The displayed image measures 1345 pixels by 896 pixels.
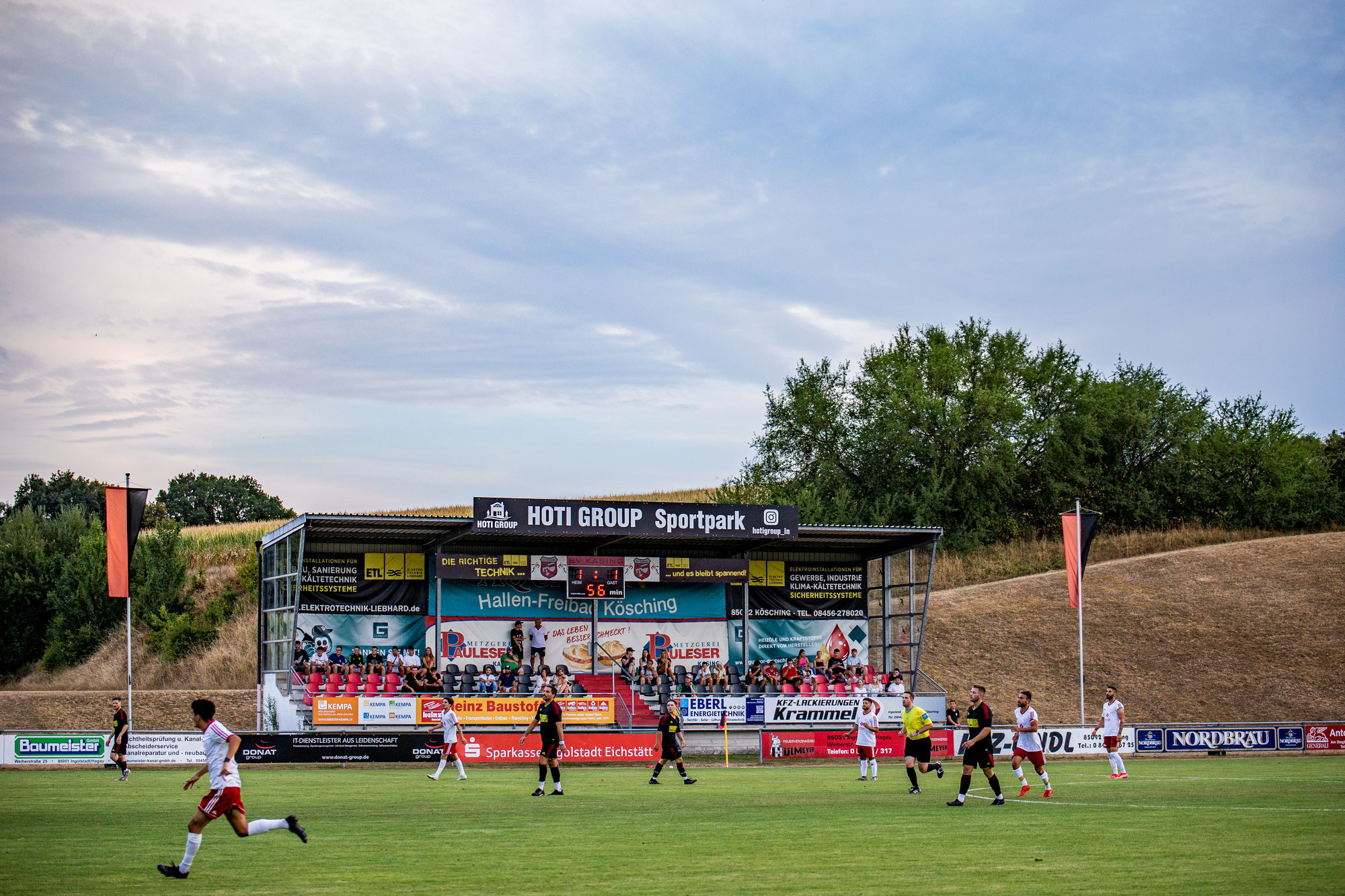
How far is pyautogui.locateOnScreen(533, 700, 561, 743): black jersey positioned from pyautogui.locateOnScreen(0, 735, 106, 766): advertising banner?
643 inches

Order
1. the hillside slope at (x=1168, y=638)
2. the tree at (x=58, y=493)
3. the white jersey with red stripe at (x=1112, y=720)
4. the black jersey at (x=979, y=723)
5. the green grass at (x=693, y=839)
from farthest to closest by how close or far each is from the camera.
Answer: the tree at (x=58, y=493)
the hillside slope at (x=1168, y=638)
the white jersey with red stripe at (x=1112, y=720)
the black jersey at (x=979, y=723)
the green grass at (x=693, y=839)

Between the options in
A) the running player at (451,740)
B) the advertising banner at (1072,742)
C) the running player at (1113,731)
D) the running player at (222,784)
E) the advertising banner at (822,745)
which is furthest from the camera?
the advertising banner at (1072,742)

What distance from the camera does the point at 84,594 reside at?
5731 centimetres

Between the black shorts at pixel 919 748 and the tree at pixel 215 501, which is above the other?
the tree at pixel 215 501

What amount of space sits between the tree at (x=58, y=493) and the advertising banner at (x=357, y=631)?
70060 mm

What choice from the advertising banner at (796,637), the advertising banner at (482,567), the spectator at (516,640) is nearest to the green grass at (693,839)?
the advertising banner at (482,567)

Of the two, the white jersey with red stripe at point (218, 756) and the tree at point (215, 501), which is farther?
the tree at point (215, 501)

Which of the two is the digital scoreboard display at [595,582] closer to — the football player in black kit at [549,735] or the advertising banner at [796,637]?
the advertising banner at [796,637]

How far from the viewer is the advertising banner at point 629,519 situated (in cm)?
3453

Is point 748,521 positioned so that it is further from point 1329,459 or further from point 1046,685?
point 1329,459

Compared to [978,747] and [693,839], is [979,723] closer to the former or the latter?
[978,747]

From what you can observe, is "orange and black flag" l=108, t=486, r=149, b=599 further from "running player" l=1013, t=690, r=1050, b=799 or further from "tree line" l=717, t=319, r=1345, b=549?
"tree line" l=717, t=319, r=1345, b=549

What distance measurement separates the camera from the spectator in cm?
3812

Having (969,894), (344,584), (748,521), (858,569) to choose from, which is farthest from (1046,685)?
(969,894)
